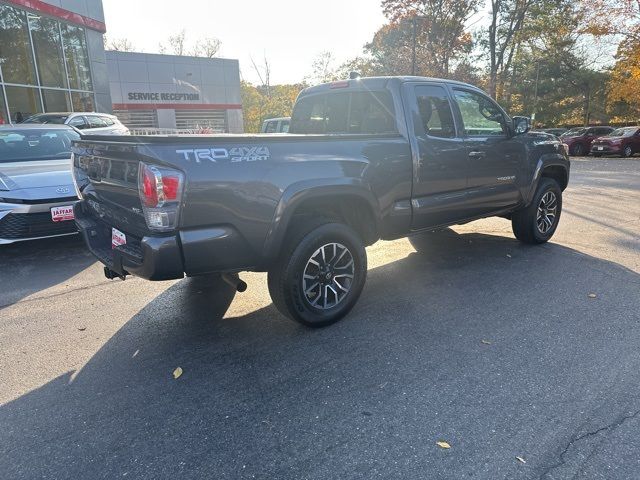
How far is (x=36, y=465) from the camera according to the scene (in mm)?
2264

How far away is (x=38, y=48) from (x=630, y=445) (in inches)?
799

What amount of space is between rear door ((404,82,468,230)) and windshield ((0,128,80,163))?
17.2 feet

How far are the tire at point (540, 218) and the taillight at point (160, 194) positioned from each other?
4597 millimetres

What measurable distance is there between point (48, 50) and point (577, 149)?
26461mm

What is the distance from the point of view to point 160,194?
2.80m

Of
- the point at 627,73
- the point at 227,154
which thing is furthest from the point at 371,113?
the point at 627,73

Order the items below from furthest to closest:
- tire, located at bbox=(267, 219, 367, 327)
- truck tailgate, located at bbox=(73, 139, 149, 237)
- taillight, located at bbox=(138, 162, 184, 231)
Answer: tire, located at bbox=(267, 219, 367, 327) < truck tailgate, located at bbox=(73, 139, 149, 237) < taillight, located at bbox=(138, 162, 184, 231)

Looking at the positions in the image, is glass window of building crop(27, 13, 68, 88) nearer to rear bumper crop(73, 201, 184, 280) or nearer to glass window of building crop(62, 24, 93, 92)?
glass window of building crop(62, 24, 93, 92)

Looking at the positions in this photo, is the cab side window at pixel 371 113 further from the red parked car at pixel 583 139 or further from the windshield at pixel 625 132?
the red parked car at pixel 583 139

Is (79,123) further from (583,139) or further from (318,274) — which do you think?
(583,139)

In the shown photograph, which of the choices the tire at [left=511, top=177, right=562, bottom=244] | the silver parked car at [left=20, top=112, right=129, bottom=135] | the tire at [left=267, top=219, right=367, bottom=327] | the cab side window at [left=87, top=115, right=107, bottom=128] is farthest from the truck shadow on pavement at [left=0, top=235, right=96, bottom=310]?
the cab side window at [left=87, top=115, right=107, bottom=128]

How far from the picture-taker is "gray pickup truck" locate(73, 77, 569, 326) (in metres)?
2.91

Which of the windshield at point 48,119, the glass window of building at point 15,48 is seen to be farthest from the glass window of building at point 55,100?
the windshield at point 48,119

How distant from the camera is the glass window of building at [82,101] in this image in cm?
1858
